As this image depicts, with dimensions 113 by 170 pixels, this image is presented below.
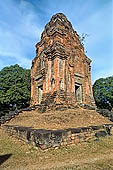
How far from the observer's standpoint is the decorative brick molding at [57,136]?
4523 mm

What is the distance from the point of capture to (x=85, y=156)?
4.02m

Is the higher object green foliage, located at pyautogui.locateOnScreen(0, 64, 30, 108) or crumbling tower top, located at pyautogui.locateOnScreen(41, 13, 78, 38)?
crumbling tower top, located at pyautogui.locateOnScreen(41, 13, 78, 38)

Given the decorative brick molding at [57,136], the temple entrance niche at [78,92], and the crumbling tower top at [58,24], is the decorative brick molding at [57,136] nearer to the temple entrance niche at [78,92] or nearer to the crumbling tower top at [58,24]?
the temple entrance niche at [78,92]

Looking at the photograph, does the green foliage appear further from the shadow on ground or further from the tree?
the shadow on ground

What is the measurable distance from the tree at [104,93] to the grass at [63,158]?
22.4m

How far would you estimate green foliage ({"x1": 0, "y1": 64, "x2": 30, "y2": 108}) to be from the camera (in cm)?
1994

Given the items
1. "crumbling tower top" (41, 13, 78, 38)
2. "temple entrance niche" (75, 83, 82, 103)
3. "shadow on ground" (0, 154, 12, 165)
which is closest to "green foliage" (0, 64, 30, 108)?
"temple entrance niche" (75, 83, 82, 103)

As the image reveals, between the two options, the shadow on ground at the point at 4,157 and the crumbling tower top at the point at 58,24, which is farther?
the crumbling tower top at the point at 58,24

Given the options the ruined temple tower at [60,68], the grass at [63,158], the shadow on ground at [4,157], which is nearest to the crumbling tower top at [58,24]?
the ruined temple tower at [60,68]

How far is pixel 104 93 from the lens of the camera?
25984mm

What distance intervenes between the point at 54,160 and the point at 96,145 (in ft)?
7.12

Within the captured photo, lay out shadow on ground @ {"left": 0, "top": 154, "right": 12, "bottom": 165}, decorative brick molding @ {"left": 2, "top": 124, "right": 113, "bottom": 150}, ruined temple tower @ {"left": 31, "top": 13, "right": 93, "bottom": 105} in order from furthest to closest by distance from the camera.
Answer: ruined temple tower @ {"left": 31, "top": 13, "right": 93, "bottom": 105}, decorative brick molding @ {"left": 2, "top": 124, "right": 113, "bottom": 150}, shadow on ground @ {"left": 0, "top": 154, "right": 12, "bottom": 165}

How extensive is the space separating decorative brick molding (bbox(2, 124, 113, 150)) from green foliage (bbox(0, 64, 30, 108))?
1421 centimetres

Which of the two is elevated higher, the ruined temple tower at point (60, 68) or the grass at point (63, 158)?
the ruined temple tower at point (60, 68)
